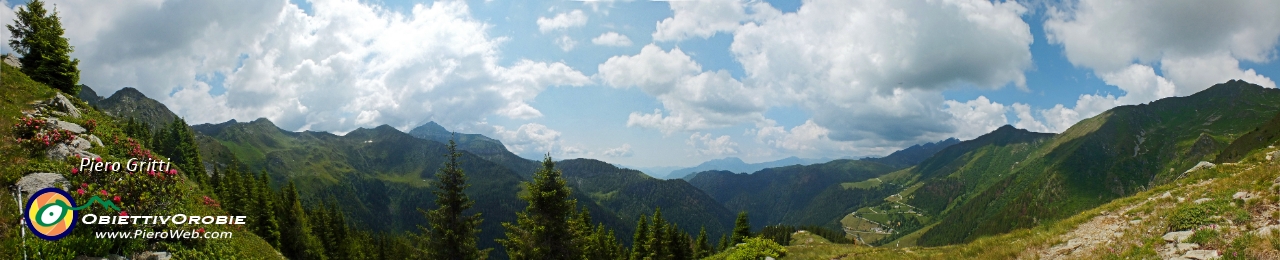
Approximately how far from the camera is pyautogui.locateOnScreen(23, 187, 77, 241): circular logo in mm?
11453

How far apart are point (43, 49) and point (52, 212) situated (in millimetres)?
39618

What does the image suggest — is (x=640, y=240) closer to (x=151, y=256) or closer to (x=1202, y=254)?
(x=151, y=256)

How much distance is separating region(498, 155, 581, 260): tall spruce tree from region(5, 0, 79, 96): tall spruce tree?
1477 inches

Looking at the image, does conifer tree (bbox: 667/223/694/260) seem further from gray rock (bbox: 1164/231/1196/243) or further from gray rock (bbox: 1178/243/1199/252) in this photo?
gray rock (bbox: 1178/243/1199/252)

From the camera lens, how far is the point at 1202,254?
11586 mm

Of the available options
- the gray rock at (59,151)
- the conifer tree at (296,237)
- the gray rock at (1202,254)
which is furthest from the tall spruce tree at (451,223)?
the conifer tree at (296,237)

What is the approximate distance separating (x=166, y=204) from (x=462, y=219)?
18.1 metres

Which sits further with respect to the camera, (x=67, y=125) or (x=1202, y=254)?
(x=67, y=125)

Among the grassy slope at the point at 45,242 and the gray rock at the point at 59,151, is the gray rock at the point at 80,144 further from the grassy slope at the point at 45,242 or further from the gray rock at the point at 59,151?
the gray rock at the point at 59,151

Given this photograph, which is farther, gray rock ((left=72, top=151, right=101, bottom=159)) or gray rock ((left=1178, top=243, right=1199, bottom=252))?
gray rock ((left=72, top=151, right=101, bottom=159))

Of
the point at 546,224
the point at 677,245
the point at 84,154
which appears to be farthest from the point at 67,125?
the point at 677,245

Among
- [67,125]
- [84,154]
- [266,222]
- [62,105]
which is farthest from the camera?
[266,222]

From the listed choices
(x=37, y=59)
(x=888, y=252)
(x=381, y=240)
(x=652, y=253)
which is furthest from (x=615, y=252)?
(x=37, y=59)

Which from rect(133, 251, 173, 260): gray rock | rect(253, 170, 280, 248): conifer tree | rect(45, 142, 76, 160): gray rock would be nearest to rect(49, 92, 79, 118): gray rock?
rect(45, 142, 76, 160): gray rock
